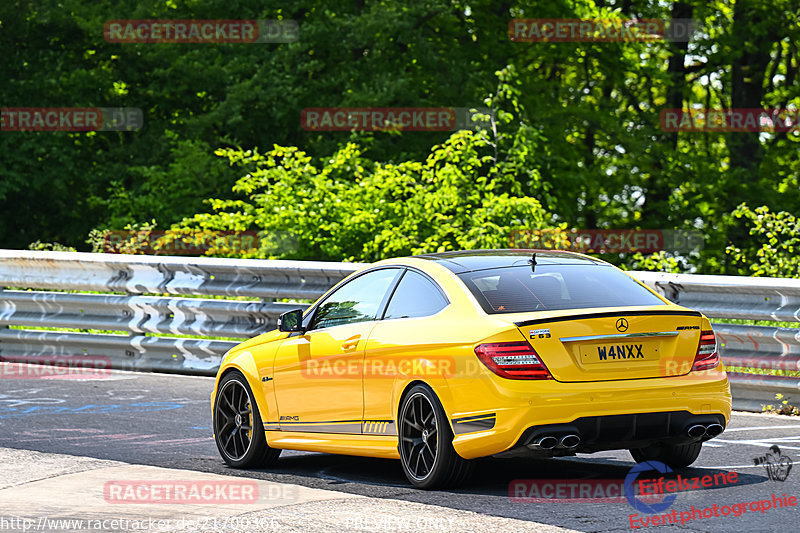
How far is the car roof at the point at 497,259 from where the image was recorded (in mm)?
8039

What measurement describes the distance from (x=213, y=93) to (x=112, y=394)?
58.7ft

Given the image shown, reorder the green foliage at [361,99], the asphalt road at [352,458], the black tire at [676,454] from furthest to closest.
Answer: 1. the green foliage at [361,99]
2. the black tire at [676,454]
3. the asphalt road at [352,458]

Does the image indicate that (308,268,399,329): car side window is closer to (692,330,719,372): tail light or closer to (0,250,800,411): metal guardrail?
(692,330,719,372): tail light

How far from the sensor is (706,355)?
24.6 feet

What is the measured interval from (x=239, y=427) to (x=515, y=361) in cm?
253

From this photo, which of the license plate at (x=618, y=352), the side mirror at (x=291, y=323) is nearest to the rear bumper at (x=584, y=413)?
the license plate at (x=618, y=352)

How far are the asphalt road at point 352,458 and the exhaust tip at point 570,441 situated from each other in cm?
30

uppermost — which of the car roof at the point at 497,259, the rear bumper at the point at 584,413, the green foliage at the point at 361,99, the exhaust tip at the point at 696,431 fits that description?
the green foliage at the point at 361,99

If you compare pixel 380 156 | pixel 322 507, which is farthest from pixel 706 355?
pixel 380 156

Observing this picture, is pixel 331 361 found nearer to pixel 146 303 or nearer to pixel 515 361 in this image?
pixel 515 361

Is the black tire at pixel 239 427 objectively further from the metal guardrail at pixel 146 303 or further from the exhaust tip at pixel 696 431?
the metal guardrail at pixel 146 303

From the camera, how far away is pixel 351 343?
8.09 meters

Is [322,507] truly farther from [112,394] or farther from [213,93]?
[213,93]

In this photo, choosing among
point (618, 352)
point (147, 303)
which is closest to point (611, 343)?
point (618, 352)
